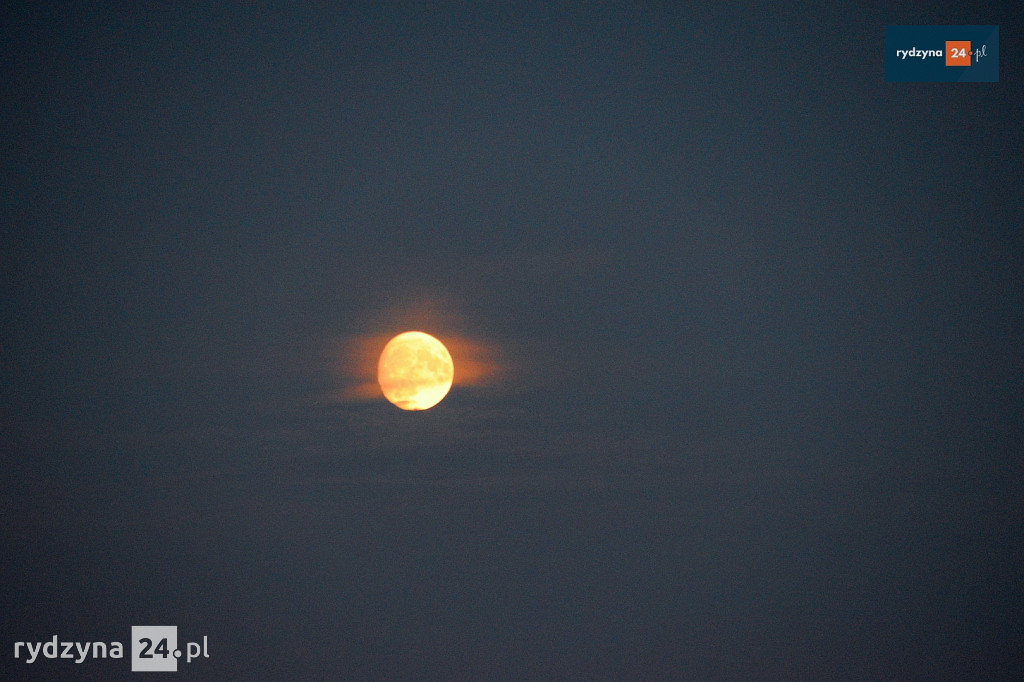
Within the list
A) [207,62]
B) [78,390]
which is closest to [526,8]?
[207,62]

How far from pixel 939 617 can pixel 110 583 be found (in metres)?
5.32

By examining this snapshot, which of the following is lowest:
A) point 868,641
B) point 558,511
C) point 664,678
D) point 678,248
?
point 664,678

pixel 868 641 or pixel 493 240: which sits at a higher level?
pixel 493 240

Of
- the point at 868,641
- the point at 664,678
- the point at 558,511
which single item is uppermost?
the point at 558,511

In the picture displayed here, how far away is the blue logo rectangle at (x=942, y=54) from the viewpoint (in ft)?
10.7

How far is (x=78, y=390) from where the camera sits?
322cm

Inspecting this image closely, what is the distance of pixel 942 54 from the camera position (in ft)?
10.9

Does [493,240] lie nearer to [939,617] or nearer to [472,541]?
[472,541]

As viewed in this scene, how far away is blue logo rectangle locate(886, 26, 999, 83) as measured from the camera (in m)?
3.26

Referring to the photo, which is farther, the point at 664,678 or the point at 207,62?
the point at 664,678

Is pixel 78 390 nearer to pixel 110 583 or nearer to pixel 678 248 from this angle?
pixel 110 583

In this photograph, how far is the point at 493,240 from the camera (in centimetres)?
329

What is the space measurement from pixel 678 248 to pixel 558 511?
1.86m

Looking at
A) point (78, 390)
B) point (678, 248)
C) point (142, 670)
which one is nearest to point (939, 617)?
point (678, 248)
